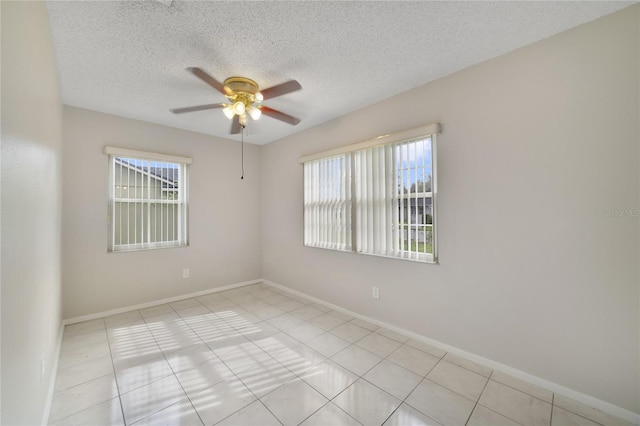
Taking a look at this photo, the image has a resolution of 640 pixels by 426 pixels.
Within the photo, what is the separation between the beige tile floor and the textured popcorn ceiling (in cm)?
262

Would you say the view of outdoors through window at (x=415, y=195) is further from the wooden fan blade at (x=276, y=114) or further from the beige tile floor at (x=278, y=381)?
the wooden fan blade at (x=276, y=114)

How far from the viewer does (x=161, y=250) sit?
367 centimetres

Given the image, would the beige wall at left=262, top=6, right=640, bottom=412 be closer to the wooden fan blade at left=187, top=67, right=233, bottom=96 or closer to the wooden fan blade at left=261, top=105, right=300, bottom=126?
the wooden fan blade at left=261, top=105, right=300, bottom=126

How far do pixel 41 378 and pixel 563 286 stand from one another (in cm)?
346

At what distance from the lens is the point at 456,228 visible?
7.65 ft

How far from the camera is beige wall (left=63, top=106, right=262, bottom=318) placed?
9.93 feet

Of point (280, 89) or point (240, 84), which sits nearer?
point (280, 89)

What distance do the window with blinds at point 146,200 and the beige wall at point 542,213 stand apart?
10.5ft

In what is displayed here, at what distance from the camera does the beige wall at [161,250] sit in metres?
3.03

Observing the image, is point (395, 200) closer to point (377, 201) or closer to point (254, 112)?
point (377, 201)

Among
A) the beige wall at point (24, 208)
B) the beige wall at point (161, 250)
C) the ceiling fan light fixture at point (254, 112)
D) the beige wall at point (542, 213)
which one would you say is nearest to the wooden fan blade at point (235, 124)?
the ceiling fan light fixture at point (254, 112)

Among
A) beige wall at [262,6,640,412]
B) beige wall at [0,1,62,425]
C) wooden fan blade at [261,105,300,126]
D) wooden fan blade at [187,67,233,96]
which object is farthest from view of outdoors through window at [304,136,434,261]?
beige wall at [0,1,62,425]

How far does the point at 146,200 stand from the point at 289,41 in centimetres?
302

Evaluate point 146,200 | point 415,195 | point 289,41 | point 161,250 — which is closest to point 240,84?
point 289,41
